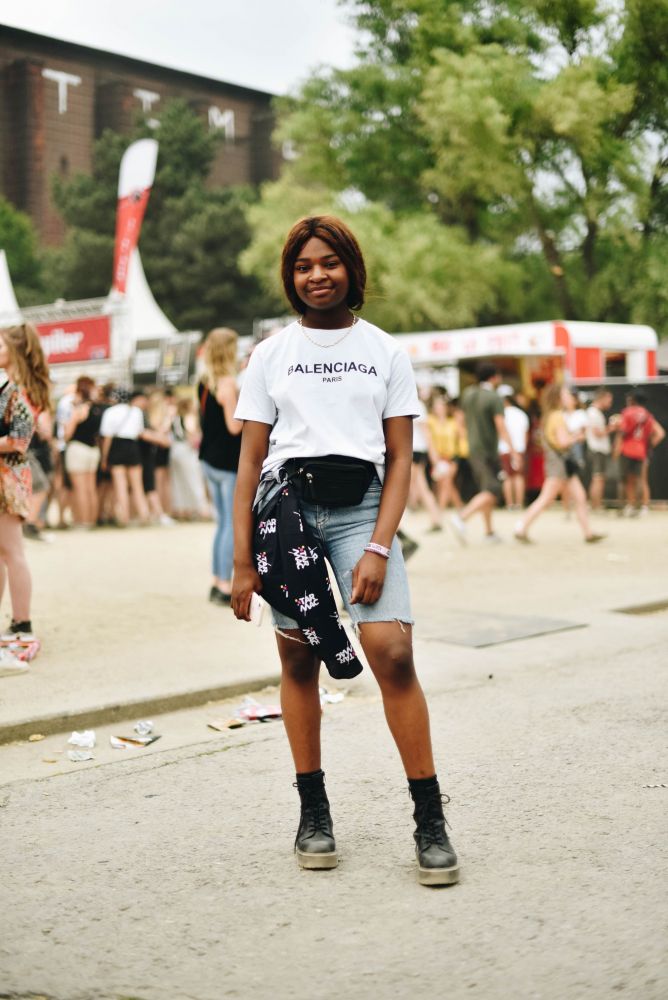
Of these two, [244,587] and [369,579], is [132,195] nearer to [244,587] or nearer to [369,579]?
[244,587]

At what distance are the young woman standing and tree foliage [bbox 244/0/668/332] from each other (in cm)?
2805

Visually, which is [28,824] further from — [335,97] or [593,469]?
[335,97]

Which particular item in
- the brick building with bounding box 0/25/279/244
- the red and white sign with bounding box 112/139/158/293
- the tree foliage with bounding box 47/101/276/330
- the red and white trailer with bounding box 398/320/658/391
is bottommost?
the red and white trailer with bounding box 398/320/658/391

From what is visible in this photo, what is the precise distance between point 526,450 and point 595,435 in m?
1.52

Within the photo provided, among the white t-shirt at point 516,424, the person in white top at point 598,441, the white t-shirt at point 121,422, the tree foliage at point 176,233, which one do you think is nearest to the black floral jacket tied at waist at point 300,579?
the white t-shirt at point 121,422

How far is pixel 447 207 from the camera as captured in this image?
1420 inches

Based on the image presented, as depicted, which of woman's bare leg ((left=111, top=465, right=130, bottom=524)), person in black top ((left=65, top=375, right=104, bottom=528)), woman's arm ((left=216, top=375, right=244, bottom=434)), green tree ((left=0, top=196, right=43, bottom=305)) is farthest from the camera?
green tree ((left=0, top=196, right=43, bottom=305))

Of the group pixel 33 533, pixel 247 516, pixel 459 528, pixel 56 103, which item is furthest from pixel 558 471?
pixel 56 103

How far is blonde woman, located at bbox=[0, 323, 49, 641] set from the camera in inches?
256

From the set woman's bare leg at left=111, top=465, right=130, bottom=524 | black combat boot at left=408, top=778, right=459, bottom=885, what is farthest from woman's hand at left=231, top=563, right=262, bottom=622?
woman's bare leg at left=111, top=465, right=130, bottom=524

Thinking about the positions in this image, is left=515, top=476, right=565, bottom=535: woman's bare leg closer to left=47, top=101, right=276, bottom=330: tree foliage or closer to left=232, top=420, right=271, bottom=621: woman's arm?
left=232, top=420, right=271, bottom=621: woman's arm

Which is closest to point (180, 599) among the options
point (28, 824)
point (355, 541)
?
point (28, 824)

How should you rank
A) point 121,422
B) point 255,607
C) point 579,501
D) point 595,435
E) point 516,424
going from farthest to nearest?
point 595,435
point 516,424
point 121,422
point 579,501
point 255,607

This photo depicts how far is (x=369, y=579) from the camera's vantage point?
134 inches
